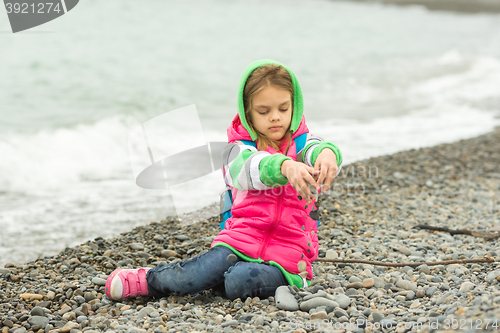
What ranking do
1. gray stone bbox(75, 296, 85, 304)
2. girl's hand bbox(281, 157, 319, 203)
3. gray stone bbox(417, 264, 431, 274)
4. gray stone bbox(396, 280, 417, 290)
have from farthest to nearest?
gray stone bbox(417, 264, 431, 274), gray stone bbox(75, 296, 85, 304), gray stone bbox(396, 280, 417, 290), girl's hand bbox(281, 157, 319, 203)

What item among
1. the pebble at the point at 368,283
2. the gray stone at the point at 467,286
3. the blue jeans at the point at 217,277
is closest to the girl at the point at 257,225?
the blue jeans at the point at 217,277

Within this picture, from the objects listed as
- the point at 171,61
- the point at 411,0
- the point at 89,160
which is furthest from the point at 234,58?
the point at 411,0

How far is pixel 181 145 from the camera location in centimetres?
A: 912

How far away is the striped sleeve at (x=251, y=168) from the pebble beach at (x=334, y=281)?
2.21ft

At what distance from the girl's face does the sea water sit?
2.56 metres

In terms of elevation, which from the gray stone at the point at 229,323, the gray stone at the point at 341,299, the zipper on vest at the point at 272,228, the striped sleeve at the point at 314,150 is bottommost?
the gray stone at the point at 341,299

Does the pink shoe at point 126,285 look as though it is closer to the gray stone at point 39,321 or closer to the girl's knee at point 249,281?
the gray stone at point 39,321

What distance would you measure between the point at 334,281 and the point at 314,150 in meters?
0.89

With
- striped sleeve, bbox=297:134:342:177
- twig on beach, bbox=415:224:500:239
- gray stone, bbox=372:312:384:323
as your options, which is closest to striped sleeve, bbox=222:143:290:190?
striped sleeve, bbox=297:134:342:177

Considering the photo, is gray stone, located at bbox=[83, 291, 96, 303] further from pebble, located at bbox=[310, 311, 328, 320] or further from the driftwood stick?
the driftwood stick

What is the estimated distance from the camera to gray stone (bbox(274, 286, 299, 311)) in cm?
252

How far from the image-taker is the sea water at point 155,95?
18.8 feet

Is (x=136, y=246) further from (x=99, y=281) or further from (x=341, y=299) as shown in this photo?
(x=341, y=299)

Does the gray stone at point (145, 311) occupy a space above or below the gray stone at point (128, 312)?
above
